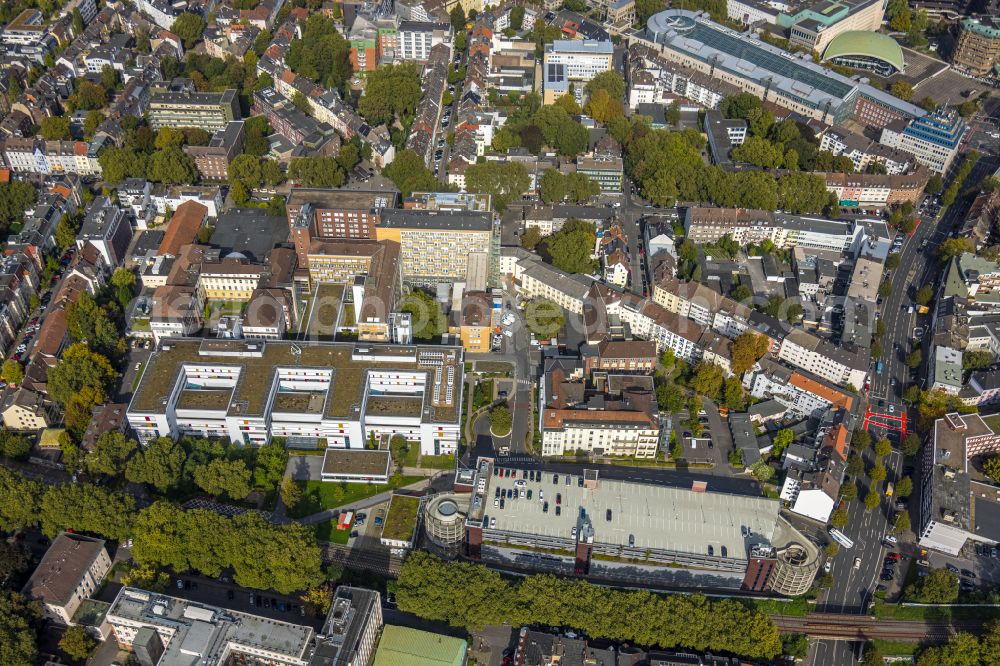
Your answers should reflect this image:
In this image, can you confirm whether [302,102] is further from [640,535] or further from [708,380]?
[640,535]

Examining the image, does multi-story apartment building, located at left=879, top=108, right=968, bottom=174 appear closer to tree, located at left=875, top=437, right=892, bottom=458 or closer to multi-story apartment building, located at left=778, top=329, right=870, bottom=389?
multi-story apartment building, located at left=778, top=329, right=870, bottom=389

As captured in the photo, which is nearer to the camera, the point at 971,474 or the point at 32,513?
the point at 32,513

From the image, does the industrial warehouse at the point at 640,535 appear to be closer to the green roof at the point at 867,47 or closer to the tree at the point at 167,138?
the tree at the point at 167,138

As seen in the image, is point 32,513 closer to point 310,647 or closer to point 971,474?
point 310,647

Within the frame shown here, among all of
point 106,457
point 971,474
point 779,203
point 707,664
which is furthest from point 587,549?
point 779,203

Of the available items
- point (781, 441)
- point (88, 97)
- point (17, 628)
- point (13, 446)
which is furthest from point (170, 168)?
point (781, 441)

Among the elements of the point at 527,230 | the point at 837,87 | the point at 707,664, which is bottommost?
the point at 707,664

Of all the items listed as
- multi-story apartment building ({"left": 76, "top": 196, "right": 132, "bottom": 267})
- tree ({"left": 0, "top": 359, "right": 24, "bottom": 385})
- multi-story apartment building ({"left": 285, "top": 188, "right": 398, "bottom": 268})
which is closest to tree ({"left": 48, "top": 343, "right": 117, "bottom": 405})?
tree ({"left": 0, "top": 359, "right": 24, "bottom": 385})
